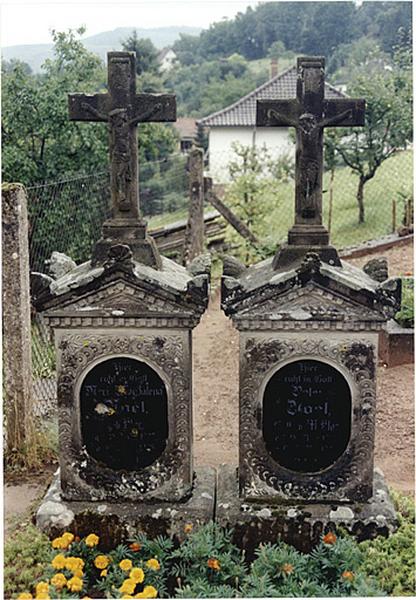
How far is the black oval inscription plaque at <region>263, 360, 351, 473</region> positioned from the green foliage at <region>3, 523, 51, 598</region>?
184 cm

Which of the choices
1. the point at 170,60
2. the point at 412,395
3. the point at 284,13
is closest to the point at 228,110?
the point at 412,395

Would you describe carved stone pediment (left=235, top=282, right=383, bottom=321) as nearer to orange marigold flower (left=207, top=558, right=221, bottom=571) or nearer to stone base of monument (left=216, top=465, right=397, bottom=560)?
stone base of monument (left=216, top=465, right=397, bottom=560)

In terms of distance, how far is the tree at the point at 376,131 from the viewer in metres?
18.2

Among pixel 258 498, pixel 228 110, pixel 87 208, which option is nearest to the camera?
pixel 258 498

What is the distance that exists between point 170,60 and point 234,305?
63.3m

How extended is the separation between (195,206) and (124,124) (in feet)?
28.3

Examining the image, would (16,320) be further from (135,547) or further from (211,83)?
(211,83)

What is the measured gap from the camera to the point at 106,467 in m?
6.04

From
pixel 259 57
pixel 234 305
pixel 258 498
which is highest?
pixel 259 57

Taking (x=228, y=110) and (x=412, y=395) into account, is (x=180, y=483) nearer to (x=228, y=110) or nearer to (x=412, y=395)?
(x=412, y=395)

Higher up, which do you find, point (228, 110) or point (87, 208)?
Result: point (228, 110)

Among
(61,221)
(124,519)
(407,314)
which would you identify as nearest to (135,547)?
(124,519)

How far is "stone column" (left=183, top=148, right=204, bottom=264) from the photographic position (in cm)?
1437

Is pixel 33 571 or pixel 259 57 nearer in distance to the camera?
pixel 33 571
